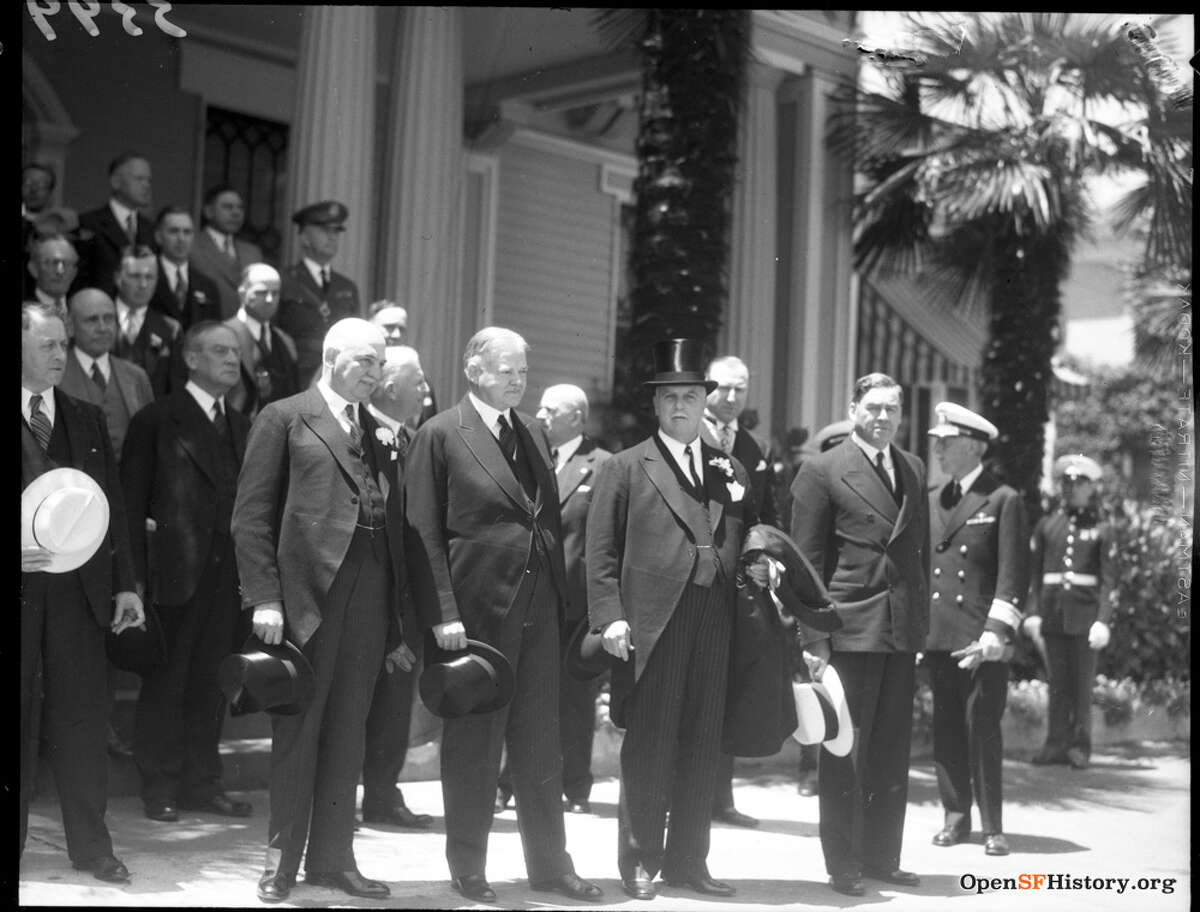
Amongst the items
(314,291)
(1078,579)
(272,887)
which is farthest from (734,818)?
(1078,579)

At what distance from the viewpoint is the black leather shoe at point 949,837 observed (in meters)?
7.67

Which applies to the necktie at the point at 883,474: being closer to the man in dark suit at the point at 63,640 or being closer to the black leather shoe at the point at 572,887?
the black leather shoe at the point at 572,887

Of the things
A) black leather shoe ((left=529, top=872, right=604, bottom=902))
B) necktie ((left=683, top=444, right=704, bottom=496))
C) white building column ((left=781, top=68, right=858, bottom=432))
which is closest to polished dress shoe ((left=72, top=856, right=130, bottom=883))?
black leather shoe ((left=529, top=872, right=604, bottom=902))

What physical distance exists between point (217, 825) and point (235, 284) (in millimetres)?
3625

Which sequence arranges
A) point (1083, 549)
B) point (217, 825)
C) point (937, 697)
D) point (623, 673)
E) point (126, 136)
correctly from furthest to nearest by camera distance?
1. point (126, 136)
2. point (1083, 549)
3. point (937, 697)
4. point (217, 825)
5. point (623, 673)

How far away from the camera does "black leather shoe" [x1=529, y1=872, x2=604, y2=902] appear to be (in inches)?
239

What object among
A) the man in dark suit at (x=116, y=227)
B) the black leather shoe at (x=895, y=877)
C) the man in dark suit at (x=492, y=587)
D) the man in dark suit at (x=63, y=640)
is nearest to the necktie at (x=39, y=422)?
the man in dark suit at (x=63, y=640)

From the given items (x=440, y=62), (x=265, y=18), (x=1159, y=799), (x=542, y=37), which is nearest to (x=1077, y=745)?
(x=1159, y=799)

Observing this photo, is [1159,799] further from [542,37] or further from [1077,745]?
[542,37]

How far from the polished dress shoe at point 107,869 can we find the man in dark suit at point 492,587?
1195 mm

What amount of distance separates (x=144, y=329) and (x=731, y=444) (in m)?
3.09

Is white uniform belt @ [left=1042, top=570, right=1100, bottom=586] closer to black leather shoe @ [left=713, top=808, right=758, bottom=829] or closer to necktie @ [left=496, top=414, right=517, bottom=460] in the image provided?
black leather shoe @ [left=713, top=808, right=758, bottom=829]

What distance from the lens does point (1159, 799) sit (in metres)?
9.88

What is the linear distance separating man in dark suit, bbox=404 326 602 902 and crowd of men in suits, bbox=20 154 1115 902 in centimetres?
1
